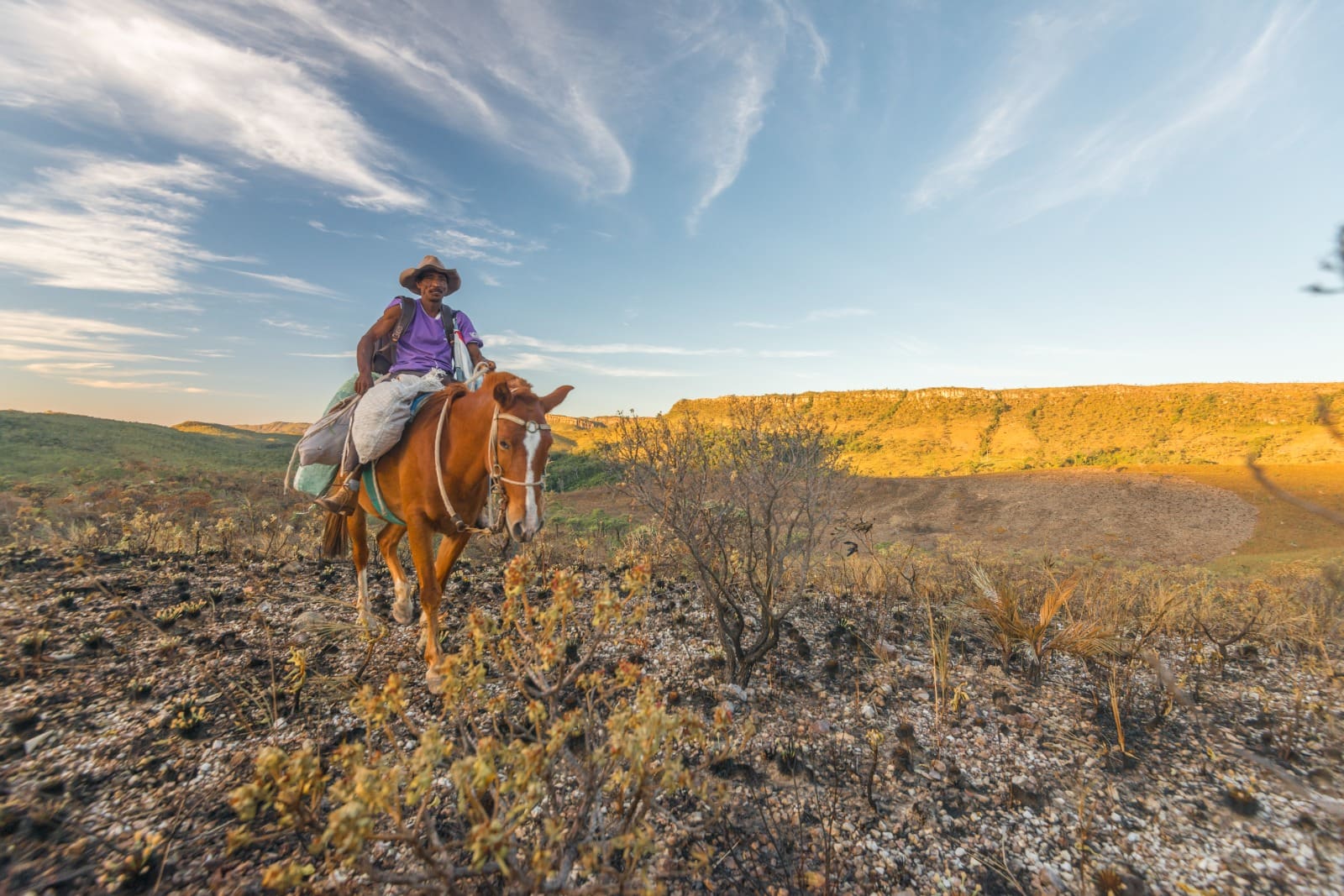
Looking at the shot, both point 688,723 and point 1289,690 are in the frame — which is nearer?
point 688,723

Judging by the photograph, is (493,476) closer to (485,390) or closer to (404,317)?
(485,390)

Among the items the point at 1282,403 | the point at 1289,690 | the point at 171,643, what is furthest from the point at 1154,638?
the point at 1282,403

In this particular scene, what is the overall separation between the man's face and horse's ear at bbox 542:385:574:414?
204 centimetres

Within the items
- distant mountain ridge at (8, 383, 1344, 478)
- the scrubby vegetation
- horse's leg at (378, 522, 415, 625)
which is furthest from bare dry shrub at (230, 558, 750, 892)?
distant mountain ridge at (8, 383, 1344, 478)

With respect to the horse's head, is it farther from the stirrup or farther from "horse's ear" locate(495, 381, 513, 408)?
the stirrup

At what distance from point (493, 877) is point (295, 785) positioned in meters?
1.19

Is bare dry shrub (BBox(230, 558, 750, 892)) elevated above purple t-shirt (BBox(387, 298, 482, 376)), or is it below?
below

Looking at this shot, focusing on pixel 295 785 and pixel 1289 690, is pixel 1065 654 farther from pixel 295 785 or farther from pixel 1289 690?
pixel 295 785

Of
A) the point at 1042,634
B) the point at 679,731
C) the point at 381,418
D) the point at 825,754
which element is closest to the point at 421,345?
the point at 381,418

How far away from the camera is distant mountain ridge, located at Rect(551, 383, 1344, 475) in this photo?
28.4 meters

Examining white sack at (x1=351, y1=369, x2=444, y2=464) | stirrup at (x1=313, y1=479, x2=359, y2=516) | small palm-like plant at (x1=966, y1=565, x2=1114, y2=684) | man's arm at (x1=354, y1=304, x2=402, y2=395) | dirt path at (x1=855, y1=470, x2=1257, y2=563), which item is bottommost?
dirt path at (x1=855, y1=470, x2=1257, y2=563)

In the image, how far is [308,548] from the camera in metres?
7.76

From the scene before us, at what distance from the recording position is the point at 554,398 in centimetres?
385

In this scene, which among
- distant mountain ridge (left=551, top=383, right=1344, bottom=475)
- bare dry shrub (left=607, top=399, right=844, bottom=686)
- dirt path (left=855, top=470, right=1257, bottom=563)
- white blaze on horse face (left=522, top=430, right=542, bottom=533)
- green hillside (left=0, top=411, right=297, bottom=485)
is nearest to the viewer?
white blaze on horse face (left=522, top=430, right=542, bottom=533)
